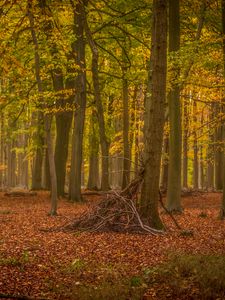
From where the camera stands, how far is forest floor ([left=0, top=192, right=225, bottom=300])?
254 inches

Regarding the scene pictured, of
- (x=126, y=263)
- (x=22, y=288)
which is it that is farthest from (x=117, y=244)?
(x=22, y=288)

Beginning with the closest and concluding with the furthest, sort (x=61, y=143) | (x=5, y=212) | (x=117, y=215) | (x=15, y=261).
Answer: (x=15, y=261)
(x=117, y=215)
(x=5, y=212)
(x=61, y=143)

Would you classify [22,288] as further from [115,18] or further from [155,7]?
[115,18]

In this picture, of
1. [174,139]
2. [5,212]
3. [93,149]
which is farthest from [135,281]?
[93,149]

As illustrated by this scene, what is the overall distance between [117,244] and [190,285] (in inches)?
153

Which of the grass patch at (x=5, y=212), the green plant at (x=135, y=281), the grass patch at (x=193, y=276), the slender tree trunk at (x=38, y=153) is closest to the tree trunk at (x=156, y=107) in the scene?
the grass patch at (x=193, y=276)

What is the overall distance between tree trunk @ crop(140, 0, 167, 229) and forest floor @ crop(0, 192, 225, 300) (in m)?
1.33

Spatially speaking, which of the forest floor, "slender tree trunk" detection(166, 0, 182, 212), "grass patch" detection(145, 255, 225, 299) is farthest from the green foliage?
"slender tree trunk" detection(166, 0, 182, 212)

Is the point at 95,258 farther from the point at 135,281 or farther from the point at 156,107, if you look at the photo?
the point at 156,107

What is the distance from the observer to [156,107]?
12.0 meters

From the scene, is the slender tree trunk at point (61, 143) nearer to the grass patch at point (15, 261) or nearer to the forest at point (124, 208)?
the forest at point (124, 208)

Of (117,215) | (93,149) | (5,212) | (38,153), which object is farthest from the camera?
(93,149)

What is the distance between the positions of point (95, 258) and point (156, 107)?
187 inches

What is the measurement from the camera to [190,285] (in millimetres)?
6570
